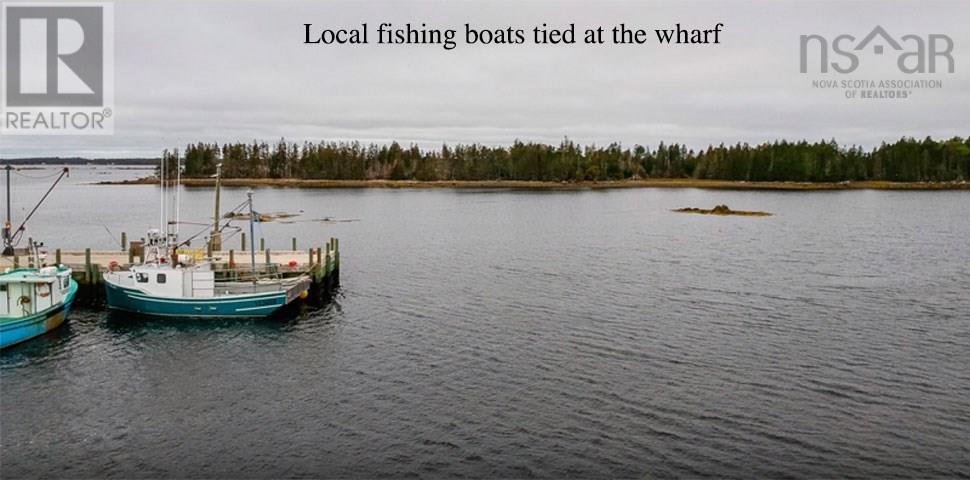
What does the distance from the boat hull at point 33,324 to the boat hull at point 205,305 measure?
11.5ft

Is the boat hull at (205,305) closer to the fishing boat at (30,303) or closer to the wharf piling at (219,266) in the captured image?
the fishing boat at (30,303)

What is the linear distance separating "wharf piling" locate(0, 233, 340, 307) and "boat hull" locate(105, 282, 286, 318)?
466cm

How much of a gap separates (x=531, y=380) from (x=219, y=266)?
27.7 meters

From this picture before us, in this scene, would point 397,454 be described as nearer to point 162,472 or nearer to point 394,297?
point 162,472

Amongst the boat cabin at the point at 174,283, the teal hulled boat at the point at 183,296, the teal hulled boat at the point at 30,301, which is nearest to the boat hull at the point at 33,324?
the teal hulled boat at the point at 30,301

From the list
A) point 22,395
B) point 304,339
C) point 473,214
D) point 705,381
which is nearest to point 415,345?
point 304,339

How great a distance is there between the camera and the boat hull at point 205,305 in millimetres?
46938

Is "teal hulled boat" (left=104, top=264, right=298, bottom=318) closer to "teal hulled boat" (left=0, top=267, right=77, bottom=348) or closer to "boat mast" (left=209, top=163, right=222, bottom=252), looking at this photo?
"teal hulled boat" (left=0, top=267, right=77, bottom=348)

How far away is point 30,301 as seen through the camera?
4259 cm

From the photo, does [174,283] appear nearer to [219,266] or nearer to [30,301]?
[219,266]

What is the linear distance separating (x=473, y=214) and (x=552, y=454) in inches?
4237

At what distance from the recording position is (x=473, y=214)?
441 ft

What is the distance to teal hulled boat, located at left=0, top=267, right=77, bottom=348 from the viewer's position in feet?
135

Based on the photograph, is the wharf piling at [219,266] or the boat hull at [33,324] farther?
the wharf piling at [219,266]
